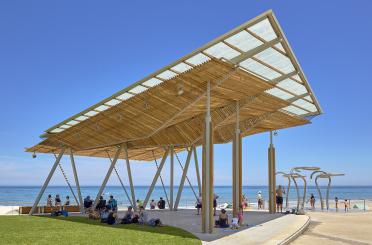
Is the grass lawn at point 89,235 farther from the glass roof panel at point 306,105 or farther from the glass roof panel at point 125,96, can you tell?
the glass roof panel at point 306,105

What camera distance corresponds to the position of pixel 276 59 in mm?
16922

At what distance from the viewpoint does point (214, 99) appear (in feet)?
64.2

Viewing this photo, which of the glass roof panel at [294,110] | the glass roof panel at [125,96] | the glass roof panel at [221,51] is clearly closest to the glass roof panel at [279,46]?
the glass roof panel at [221,51]

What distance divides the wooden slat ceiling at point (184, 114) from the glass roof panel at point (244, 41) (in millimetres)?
765

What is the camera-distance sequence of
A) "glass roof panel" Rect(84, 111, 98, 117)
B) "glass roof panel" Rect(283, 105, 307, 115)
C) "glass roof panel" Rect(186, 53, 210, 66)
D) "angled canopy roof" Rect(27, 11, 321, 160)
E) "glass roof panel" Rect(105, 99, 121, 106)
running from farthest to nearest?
"glass roof panel" Rect(283, 105, 307, 115), "glass roof panel" Rect(84, 111, 98, 117), "glass roof panel" Rect(105, 99, 121, 106), "angled canopy roof" Rect(27, 11, 321, 160), "glass roof panel" Rect(186, 53, 210, 66)

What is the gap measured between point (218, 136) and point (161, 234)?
1401 cm

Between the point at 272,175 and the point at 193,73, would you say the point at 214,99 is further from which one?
the point at 272,175

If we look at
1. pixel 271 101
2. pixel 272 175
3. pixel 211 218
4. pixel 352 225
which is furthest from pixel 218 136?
pixel 211 218

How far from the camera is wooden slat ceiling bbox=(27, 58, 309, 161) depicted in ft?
53.6

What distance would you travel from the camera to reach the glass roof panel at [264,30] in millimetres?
13844

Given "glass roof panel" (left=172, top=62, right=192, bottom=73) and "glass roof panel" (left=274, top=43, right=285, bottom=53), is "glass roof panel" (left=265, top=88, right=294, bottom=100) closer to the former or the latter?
"glass roof panel" (left=274, top=43, right=285, bottom=53)

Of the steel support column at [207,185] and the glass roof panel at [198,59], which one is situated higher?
the glass roof panel at [198,59]

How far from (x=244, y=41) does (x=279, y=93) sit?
22.9 feet

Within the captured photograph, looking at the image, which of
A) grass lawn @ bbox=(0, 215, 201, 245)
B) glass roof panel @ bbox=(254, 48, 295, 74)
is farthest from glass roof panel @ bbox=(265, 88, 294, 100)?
grass lawn @ bbox=(0, 215, 201, 245)
